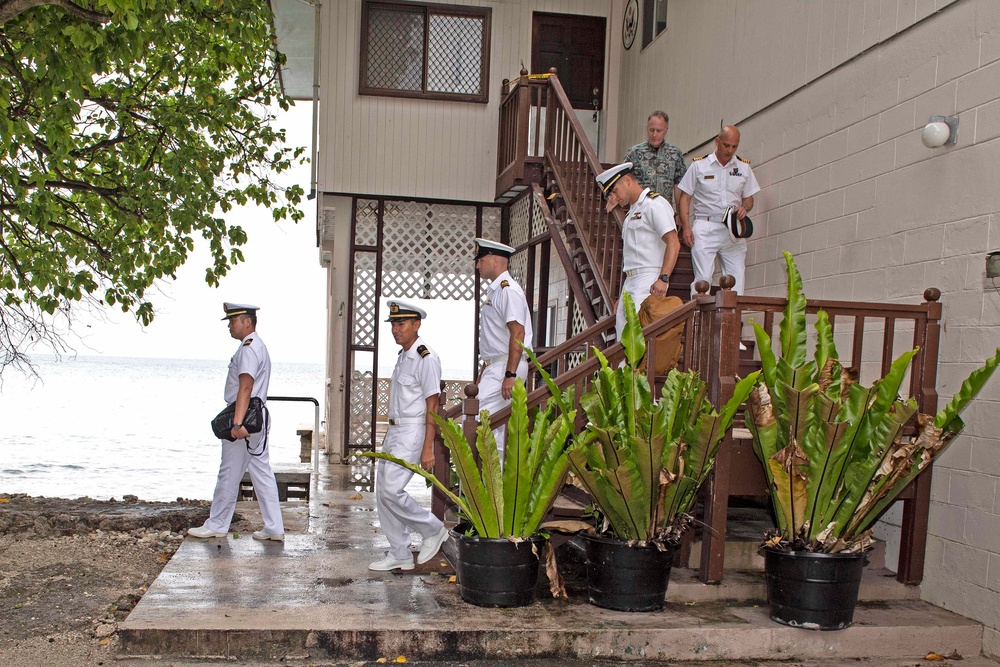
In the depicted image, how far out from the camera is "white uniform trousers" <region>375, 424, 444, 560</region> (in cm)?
568

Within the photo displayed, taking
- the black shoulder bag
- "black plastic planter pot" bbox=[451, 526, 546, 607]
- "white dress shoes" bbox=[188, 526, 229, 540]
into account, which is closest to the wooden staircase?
"black plastic planter pot" bbox=[451, 526, 546, 607]

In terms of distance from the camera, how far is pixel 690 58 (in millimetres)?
9305

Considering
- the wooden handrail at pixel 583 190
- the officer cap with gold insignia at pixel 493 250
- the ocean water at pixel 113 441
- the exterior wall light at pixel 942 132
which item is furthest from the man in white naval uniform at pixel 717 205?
the ocean water at pixel 113 441

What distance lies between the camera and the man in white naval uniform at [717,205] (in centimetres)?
705

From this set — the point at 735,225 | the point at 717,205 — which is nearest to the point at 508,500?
the point at 735,225

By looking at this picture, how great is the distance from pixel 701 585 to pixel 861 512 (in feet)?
3.20

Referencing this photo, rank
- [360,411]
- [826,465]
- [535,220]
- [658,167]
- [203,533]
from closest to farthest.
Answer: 1. [826,465]
2. [203,533]
3. [658,167]
4. [535,220]
5. [360,411]

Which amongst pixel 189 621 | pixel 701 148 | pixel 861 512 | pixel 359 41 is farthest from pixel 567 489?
pixel 359 41

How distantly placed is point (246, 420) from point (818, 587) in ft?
12.8

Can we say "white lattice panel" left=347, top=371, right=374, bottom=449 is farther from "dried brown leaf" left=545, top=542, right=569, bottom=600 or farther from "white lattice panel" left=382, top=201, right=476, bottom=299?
"dried brown leaf" left=545, top=542, right=569, bottom=600

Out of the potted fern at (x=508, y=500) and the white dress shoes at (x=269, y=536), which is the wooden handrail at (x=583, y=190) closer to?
the potted fern at (x=508, y=500)

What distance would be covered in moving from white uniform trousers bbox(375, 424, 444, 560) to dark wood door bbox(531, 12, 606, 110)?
7.68m

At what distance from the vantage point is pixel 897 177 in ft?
18.8

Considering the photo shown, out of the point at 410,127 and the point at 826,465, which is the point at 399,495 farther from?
the point at 410,127
